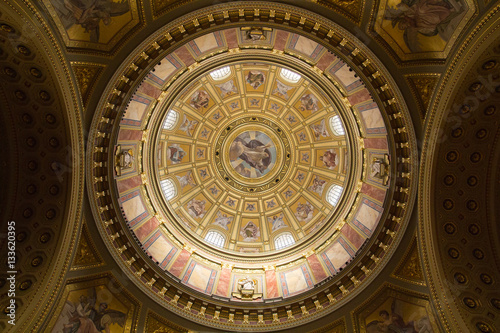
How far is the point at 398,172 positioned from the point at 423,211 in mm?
2312

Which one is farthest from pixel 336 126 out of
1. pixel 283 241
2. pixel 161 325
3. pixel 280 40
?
pixel 161 325

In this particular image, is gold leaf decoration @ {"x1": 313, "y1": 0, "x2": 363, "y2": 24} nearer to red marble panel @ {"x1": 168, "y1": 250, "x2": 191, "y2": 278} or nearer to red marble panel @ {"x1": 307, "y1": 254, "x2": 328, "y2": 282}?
red marble panel @ {"x1": 307, "y1": 254, "x2": 328, "y2": 282}

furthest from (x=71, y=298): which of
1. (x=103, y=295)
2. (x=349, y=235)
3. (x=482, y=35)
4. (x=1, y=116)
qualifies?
(x=482, y=35)

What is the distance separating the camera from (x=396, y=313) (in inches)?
671

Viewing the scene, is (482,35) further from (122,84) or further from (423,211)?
(122,84)

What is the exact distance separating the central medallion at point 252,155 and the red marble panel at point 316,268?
9766mm

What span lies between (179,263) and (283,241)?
9.24 metres

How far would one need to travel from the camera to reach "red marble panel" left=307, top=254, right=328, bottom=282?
67.2 feet

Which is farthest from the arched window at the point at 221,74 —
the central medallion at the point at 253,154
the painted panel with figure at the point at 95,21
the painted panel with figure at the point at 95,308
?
the painted panel with figure at the point at 95,308

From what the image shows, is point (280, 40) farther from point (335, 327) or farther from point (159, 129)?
point (335, 327)

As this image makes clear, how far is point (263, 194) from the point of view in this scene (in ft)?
101

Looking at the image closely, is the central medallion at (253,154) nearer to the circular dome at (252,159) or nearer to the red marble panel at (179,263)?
the circular dome at (252,159)

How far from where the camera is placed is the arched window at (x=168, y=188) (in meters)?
26.1

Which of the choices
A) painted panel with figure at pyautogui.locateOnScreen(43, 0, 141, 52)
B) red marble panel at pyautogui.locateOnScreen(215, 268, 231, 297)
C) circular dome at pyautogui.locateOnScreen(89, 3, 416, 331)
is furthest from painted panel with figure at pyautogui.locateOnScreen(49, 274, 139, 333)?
painted panel with figure at pyautogui.locateOnScreen(43, 0, 141, 52)
